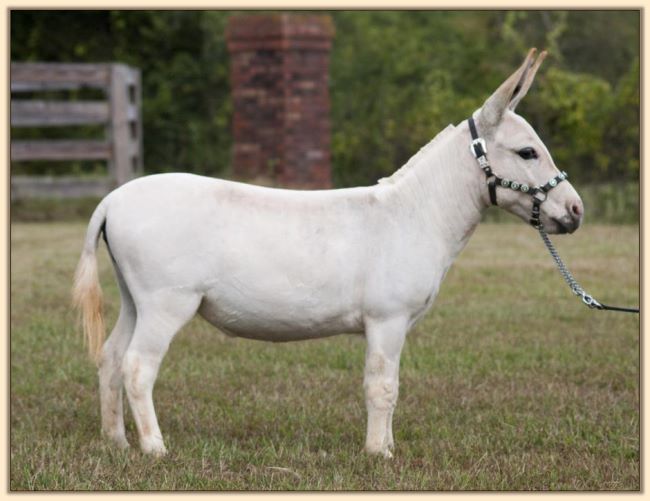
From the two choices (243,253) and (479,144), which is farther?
(479,144)

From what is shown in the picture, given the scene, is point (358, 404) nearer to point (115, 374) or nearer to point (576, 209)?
point (115, 374)

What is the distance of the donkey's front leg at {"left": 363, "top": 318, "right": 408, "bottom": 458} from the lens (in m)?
5.73

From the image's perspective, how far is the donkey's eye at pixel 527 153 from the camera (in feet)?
18.7

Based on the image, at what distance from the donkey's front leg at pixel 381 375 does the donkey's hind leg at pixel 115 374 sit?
128 cm

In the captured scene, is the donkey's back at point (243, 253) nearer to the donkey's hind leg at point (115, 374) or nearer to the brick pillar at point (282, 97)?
the donkey's hind leg at point (115, 374)

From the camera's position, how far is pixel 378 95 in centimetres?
2212

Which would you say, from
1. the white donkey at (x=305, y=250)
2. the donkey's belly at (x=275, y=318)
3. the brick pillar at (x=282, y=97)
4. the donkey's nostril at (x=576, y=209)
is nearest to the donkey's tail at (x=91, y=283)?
the white donkey at (x=305, y=250)

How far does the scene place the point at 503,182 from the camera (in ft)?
19.0

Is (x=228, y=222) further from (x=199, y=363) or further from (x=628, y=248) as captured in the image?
(x=628, y=248)

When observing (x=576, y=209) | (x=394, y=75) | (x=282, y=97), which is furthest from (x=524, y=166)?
(x=394, y=75)

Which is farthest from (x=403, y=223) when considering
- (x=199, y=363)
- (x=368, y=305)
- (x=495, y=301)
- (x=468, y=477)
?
(x=495, y=301)

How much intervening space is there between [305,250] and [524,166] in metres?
1.17

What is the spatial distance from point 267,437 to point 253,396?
3.13ft

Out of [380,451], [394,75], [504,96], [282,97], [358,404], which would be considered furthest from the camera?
[394,75]
